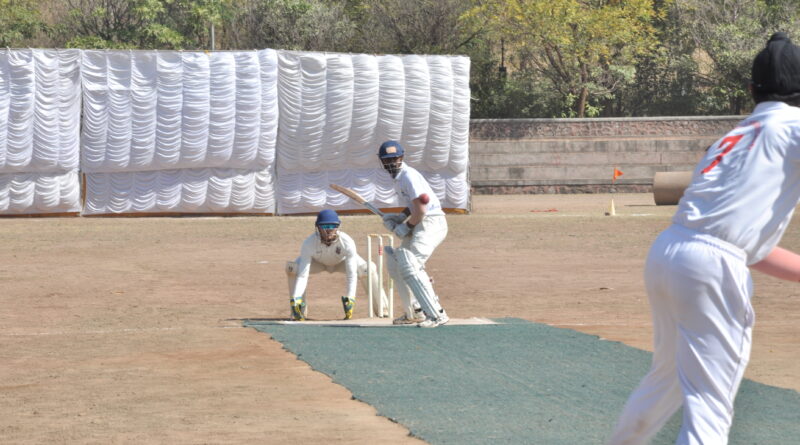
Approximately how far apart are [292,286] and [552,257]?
823cm

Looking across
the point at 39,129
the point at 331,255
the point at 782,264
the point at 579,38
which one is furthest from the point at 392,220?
the point at 579,38

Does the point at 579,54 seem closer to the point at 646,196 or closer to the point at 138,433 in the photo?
the point at 646,196

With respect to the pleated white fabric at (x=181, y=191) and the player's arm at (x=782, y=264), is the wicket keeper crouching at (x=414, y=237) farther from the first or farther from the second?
the pleated white fabric at (x=181, y=191)

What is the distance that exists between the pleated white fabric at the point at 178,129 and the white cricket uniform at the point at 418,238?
20.8 metres

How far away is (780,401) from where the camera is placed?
784 centimetres

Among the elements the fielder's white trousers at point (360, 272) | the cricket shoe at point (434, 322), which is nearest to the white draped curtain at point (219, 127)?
the fielder's white trousers at point (360, 272)

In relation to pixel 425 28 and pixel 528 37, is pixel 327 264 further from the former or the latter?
pixel 425 28

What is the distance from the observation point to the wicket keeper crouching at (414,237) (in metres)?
11.5

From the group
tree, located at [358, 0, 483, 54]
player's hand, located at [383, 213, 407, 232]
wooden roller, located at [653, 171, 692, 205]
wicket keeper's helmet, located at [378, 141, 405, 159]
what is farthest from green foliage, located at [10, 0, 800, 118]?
wicket keeper's helmet, located at [378, 141, 405, 159]

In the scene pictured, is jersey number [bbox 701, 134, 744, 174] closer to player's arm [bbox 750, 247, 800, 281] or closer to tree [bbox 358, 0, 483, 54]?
player's arm [bbox 750, 247, 800, 281]

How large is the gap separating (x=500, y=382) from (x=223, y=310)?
648 cm

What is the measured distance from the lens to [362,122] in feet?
108

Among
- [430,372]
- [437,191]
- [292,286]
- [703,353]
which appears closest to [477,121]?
[437,191]

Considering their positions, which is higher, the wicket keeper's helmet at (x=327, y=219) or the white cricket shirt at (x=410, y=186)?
the white cricket shirt at (x=410, y=186)
